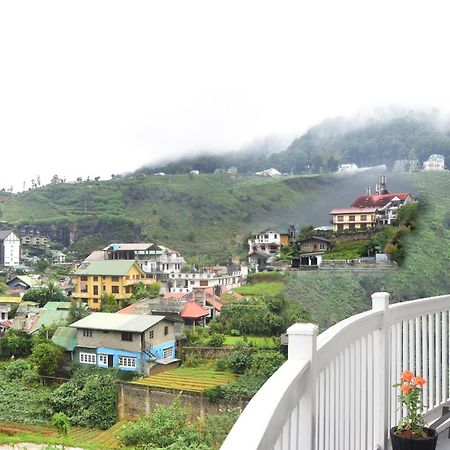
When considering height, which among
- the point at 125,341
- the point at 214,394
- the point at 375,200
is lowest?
the point at 214,394

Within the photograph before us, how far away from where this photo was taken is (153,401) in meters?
8.79

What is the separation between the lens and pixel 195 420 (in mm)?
8625

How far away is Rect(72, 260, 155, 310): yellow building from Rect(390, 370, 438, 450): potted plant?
10772 mm

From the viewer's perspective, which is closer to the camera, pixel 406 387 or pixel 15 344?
pixel 406 387

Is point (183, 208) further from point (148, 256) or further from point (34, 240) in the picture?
Result: point (34, 240)

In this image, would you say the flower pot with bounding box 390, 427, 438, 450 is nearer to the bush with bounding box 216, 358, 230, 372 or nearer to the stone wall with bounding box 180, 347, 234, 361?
the bush with bounding box 216, 358, 230, 372

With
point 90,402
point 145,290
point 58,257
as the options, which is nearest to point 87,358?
point 90,402

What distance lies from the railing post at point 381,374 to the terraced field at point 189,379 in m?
7.94

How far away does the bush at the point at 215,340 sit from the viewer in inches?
392

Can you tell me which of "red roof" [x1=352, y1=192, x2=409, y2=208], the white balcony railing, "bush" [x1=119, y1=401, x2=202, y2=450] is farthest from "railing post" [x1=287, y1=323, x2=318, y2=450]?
"red roof" [x1=352, y1=192, x2=409, y2=208]

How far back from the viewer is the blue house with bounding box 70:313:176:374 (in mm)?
9758

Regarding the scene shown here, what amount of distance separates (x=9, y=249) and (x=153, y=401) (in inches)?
264

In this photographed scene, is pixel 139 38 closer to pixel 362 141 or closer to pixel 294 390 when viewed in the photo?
pixel 362 141

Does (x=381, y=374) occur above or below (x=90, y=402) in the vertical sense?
above
